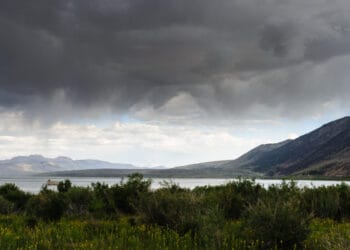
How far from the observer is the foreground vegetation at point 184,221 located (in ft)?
35.8

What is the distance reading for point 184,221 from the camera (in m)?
13.1

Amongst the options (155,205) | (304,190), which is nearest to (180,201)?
(155,205)

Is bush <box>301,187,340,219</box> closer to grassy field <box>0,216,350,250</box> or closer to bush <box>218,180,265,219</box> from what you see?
bush <box>218,180,265,219</box>

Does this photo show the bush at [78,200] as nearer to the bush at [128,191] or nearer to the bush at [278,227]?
the bush at [128,191]

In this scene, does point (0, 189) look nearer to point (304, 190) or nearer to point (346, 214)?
point (304, 190)

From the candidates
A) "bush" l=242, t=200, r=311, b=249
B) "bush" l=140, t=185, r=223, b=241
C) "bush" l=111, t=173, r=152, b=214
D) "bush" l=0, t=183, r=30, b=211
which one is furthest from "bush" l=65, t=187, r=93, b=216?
"bush" l=242, t=200, r=311, b=249

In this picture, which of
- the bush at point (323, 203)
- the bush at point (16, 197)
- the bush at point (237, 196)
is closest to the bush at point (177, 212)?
the bush at point (237, 196)

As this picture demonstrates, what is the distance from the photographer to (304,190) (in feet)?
67.0

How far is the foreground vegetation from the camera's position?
10.9m

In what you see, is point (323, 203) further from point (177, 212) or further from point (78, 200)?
point (78, 200)

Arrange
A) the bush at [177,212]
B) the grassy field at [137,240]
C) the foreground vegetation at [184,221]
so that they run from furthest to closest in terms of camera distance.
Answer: the bush at [177,212] → the foreground vegetation at [184,221] → the grassy field at [137,240]

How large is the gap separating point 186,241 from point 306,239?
3.33 metres

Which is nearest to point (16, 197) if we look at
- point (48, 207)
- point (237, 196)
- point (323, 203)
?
point (48, 207)

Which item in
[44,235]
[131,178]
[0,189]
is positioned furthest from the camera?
[0,189]
